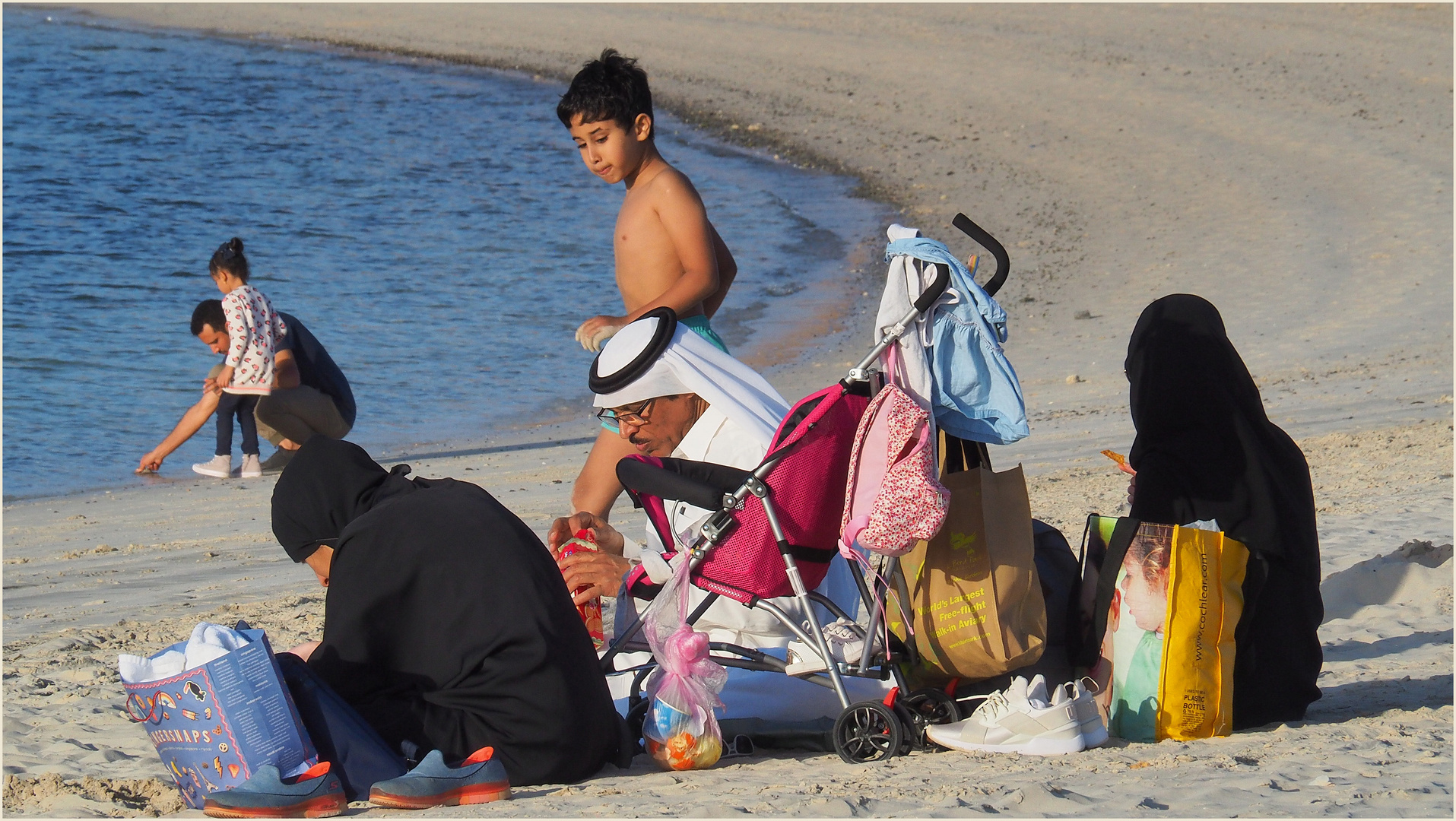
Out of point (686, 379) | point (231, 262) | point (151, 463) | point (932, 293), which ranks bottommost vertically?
point (151, 463)

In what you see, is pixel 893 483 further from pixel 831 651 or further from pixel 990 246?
pixel 990 246

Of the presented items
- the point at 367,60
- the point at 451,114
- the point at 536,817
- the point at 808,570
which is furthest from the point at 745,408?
the point at 367,60

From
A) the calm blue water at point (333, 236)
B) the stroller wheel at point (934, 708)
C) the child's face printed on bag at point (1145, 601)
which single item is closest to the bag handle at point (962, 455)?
the child's face printed on bag at point (1145, 601)

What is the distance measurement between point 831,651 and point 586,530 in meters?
0.81

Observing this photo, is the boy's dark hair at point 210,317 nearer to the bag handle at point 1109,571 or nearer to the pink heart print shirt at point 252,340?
the pink heart print shirt at point 252,340

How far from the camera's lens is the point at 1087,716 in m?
3.36

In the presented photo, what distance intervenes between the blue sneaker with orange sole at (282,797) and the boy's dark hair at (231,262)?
19.2ft

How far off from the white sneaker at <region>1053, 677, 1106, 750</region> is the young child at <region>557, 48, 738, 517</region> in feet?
4.80

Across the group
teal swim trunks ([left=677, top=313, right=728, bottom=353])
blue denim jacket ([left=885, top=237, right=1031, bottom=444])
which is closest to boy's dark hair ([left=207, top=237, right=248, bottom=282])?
teal swim trunks ([left=677, top=313, right=728, bottom=353])

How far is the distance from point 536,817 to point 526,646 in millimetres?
360

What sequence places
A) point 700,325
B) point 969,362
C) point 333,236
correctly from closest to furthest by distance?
point 969,362, point 700,325, point 333,236

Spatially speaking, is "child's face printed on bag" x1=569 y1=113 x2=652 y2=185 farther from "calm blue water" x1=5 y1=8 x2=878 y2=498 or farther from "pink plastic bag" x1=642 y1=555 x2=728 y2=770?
"calm blue water" x1=5 y1=8 x2=878 y2=498

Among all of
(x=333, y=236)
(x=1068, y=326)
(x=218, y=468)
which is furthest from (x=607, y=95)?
(x=333, y=236)

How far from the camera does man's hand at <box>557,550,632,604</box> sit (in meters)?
3.67
